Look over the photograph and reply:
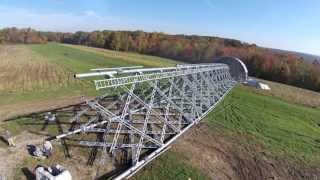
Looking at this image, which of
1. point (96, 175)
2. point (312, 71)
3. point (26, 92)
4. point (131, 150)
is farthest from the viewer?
point (312, 71)

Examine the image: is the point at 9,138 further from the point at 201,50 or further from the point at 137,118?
the point at 201,50

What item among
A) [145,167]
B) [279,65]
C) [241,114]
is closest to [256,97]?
[241,114]

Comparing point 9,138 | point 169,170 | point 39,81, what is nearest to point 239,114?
point 169,170

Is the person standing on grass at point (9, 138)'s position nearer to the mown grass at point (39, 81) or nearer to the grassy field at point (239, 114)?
the grassy field at point (239, 114)

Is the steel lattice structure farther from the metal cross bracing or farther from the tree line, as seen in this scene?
the tree line

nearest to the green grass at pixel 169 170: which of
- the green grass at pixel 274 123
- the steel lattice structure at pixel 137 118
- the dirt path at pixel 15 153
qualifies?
the steel lattice structure at pixel 137 118

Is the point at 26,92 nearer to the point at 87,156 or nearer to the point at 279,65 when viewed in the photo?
the point at 87,156

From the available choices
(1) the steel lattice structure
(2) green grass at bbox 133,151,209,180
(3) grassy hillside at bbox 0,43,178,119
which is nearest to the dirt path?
(1) the steel lattice structure
